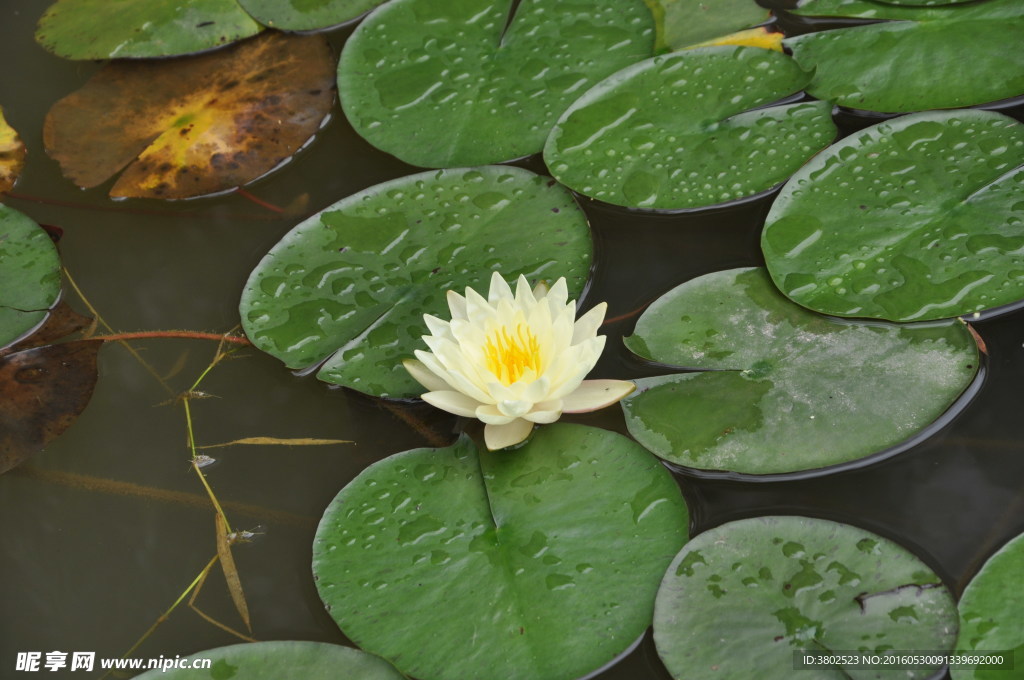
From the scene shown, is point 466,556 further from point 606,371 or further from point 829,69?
point 829,69

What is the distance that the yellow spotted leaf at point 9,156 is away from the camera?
2764 mm

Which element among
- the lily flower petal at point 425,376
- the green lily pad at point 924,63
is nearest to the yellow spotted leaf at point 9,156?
the lily flower petal at point 425,376

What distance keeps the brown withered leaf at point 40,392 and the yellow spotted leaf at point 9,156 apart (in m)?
0.82

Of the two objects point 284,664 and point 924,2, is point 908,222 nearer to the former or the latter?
point 924,2

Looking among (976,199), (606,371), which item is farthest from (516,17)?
(976,199)

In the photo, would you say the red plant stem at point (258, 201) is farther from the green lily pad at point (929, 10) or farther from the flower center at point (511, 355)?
the green lily pad at point (929, 10)

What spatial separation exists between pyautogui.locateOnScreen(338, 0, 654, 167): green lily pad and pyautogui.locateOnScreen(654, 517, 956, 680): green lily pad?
→ 145 centimetres

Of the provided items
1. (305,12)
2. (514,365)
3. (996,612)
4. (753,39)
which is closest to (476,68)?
(305,12)

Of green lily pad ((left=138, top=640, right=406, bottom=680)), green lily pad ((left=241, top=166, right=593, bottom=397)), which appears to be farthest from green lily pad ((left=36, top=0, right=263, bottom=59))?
green lily pad ((left=138, top=640, right=406, bottom=680))

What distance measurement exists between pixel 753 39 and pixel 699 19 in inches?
8.4

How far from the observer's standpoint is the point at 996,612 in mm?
1547

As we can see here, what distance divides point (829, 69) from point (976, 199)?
70 cm

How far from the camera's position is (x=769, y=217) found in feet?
7.20

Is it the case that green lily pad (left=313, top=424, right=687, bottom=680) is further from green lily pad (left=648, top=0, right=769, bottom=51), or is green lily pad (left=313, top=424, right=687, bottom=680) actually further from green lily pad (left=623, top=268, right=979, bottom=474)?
green lily pad (left=648, top=0, right=769, bottom=51)
